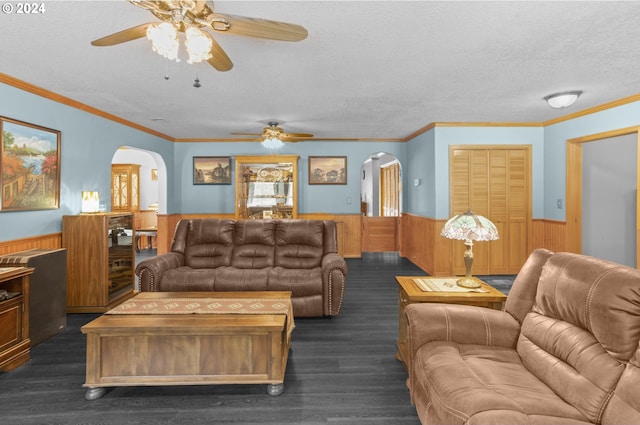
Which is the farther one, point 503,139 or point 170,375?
point 503,139

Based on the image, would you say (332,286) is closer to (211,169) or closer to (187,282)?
(187,282)

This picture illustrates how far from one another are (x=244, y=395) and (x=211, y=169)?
5778mm

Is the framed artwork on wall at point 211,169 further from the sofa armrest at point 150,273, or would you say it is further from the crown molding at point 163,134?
the sofa armrest at point 150,273

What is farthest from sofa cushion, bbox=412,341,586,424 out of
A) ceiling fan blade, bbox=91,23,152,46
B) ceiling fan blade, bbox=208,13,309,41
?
ceiling fan blade, bbox=91,23,152,46

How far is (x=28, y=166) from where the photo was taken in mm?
3609

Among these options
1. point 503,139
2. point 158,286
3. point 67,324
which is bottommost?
point 67,324

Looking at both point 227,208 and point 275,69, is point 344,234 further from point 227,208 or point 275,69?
point 275,69

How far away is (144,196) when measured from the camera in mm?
8773

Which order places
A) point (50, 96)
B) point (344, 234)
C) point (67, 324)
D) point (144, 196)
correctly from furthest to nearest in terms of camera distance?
1. point (144, 196)
2. point (344, 234)
3. point (50, 96)
4. point (67, 324)

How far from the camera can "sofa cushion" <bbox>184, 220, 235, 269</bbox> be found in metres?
4.19

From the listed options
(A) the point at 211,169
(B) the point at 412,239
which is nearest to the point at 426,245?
(B) the point at 412,239

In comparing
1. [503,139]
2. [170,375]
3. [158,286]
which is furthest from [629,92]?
[158,286]

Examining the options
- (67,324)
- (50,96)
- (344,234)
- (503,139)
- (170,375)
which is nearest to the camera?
(170,375)

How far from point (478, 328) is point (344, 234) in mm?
5385
